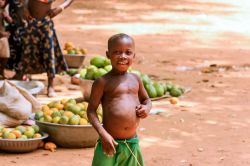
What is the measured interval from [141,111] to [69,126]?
6.52 ft

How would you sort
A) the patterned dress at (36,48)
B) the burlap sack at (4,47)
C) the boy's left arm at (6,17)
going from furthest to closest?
1. the burlap sack at (4,47)
2. the boy's left arm at (6,17)
3. the patterned dress at (36,48)

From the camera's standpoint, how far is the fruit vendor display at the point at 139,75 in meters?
8.16

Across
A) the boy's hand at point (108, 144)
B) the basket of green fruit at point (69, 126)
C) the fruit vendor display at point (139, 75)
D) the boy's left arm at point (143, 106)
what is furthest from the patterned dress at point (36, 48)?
the boy's hand at point (108, 144)

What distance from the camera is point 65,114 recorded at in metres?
6.31

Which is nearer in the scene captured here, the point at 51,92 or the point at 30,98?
the point at 30,98

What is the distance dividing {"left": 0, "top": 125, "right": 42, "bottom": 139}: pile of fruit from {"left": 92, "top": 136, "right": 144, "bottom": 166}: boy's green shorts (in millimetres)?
1904

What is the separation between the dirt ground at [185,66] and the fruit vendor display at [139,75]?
0.51 feet

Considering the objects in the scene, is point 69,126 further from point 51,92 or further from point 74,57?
point 74,57

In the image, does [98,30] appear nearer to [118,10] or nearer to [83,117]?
[118,10]

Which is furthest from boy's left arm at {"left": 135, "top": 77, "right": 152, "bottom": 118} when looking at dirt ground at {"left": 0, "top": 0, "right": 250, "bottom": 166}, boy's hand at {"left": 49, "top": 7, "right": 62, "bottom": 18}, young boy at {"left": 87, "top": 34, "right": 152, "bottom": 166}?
boy's hand at {"left": 49, "top": 7, "right": 62, "bottom": 18}

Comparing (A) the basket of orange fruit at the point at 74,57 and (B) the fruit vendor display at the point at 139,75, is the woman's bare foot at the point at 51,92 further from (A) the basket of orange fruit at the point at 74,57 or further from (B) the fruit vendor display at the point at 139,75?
(A) the basket of orange fruit at the point at 74,57

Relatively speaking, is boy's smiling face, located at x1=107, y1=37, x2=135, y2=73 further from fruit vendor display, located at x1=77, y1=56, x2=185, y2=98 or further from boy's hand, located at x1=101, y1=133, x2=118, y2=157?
fruit vendor display, located at x1=77, y1=56, x2=185, y2=98

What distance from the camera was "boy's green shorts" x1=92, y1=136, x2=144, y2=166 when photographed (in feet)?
13.9

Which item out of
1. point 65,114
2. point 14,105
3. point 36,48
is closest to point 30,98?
point 14,105
